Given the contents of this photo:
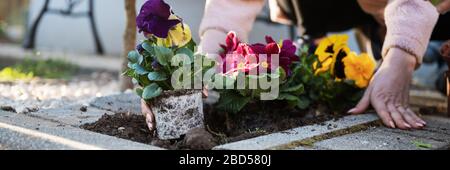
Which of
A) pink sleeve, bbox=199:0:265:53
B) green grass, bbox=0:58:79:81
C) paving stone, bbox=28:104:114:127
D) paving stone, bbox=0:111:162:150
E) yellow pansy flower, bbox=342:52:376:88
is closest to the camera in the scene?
paving stone, bbox=0:111:162:150

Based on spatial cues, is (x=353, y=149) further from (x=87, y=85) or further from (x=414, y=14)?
(x=87, y=85)

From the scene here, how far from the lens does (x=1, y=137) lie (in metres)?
1.62

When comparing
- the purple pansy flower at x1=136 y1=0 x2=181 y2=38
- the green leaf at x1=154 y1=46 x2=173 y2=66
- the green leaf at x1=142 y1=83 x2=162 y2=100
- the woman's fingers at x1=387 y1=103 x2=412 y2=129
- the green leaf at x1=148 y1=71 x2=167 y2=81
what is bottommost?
the woman's fingers at x1=387 y1=103 x2=412 y2=129

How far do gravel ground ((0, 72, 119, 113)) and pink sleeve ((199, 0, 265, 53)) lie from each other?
50cm

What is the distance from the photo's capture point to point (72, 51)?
5.12m

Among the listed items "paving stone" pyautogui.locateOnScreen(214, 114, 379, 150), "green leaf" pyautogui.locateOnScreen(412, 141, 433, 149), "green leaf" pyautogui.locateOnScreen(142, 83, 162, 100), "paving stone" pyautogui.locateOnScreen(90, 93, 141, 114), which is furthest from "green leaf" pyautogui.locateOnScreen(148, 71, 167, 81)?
"green leaf" pyautogui.locateOnScreen(412, 141, 433, 149)

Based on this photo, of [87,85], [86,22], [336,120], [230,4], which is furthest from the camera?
[86,22]

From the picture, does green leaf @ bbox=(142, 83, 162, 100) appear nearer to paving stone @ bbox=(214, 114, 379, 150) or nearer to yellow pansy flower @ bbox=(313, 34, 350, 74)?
paving stone @ bbox=(214, 114, 379, 150)

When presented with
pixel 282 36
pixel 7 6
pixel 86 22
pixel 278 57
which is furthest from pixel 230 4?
pixel 7 6

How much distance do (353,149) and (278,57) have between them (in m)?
0.45

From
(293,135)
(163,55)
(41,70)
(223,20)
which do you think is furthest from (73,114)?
(41,70)

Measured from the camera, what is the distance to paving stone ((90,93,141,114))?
7.07 feet

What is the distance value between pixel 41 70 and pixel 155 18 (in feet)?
6.60
